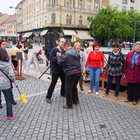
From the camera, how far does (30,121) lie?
454 centimetres

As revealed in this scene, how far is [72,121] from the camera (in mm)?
4582

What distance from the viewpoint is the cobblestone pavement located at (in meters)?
3.90

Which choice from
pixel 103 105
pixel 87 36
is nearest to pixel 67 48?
pixel 103 105

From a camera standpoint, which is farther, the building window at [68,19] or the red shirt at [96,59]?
the building window at [68,19]

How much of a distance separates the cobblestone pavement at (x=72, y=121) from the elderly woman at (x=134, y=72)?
609 millimetres

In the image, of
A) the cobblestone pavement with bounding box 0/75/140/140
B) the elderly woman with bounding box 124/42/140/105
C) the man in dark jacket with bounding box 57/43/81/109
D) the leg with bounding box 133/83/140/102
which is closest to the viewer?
the cobblestone pavement with bounding box 0/75/140/140

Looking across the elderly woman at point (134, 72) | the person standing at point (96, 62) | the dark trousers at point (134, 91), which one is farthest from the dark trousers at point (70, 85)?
the dark trousers at point (134, 91)

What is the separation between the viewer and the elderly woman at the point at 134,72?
5.68m

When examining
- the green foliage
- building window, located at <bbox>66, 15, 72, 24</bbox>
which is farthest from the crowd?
building window, located at <bbox>66, 15, 72, 24</bbox>

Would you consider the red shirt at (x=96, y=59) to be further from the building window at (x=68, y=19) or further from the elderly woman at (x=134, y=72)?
the building window at (x=68, y=19)

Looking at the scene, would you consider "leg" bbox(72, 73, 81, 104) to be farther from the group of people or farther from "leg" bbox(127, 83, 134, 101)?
"leg" bbox(127, 83, 134, 101)

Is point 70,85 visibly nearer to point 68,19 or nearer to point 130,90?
point 130,90

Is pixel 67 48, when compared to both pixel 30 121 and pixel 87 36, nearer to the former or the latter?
pixel 30 121

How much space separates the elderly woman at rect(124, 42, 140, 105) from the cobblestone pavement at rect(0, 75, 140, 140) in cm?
61
